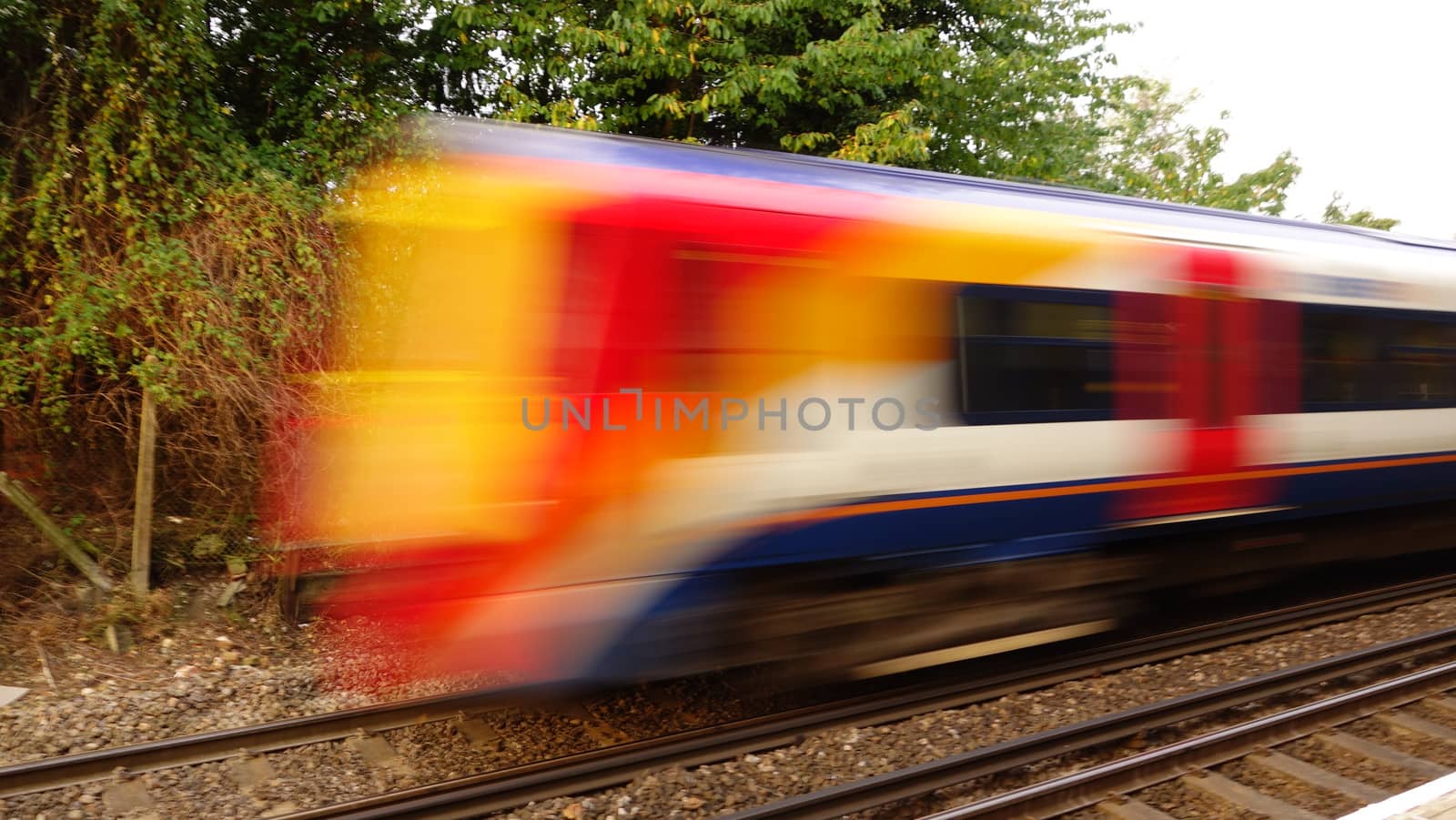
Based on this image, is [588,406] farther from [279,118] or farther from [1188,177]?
[1188,177]

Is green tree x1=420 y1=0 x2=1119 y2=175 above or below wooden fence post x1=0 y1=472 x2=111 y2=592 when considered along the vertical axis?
above

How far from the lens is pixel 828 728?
5.31m

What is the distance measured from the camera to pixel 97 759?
4.79m

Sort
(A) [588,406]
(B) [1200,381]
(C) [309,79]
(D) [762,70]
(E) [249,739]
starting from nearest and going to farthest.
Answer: (A) [588,406] → (E) [249,739] → (B) [1200,381] → (C) [309,79] → (D) [762,70]

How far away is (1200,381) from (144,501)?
7232mm

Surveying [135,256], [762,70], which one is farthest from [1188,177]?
[135,256]

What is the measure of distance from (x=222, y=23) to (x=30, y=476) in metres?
4.62

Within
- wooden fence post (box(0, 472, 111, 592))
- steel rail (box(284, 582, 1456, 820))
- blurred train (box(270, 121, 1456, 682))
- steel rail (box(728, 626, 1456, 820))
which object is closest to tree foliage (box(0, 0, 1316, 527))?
wooden fence post (box(0, 472, 111, 592))

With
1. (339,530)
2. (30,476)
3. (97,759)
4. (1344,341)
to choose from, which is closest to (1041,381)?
(1344,341)

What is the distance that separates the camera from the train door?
19.7 feet

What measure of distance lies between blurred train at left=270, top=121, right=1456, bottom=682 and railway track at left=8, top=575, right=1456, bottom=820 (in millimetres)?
301

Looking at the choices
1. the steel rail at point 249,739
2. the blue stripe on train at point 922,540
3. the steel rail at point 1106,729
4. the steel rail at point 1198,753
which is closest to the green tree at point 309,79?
the steel rail at point 249,739

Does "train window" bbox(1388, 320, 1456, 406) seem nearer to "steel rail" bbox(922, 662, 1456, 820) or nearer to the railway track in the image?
"steel rail" bbox(922, 662, 1456, 820)

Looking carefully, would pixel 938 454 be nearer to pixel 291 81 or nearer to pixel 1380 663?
pixel 1380 663
